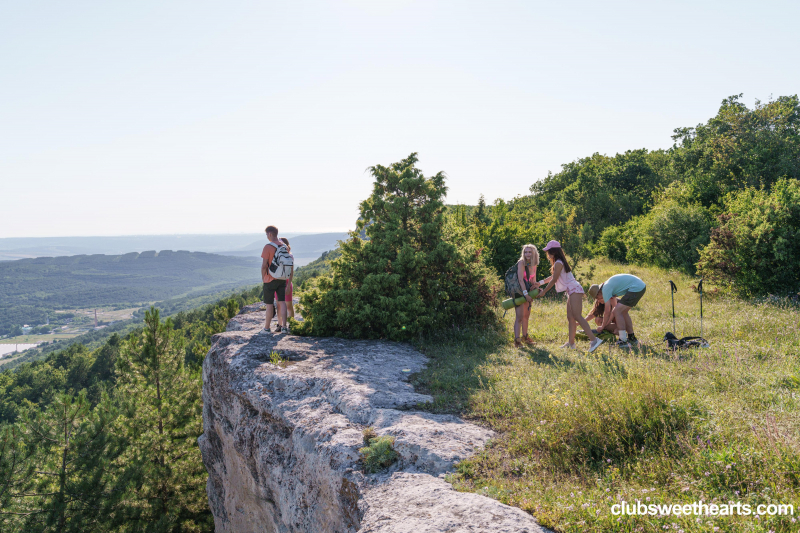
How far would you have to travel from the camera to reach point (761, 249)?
42.2 feet

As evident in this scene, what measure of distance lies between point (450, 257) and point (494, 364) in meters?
3.36

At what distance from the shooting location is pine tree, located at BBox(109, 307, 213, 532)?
14695mm

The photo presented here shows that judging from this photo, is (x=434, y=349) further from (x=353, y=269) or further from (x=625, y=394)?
(x=625, y=394)

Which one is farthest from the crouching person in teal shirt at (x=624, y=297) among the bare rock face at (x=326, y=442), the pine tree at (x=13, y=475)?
the pine tree at (x=13, y=475)

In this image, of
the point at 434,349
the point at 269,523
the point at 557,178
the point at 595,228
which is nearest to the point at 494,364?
the point at 434,349

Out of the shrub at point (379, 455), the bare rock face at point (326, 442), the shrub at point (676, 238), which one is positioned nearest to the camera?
the bare rock face at point (326, 442)

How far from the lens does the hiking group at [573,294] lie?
8375 millimetres

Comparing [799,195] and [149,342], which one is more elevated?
[799,195]

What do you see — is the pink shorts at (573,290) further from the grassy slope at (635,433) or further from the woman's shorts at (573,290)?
the grassy slope at (635,433)

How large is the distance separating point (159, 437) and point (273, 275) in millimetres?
10962

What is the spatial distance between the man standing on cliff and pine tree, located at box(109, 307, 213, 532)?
9781mm

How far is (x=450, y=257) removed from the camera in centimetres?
1036

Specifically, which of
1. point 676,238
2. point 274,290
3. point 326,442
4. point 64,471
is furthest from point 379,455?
point 676,238

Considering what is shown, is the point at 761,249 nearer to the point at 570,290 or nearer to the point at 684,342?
the point at 684,342
